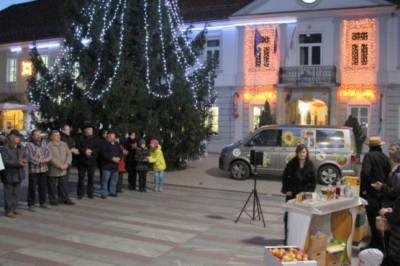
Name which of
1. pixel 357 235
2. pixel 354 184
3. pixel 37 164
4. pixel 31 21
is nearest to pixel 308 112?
pixel 37 164

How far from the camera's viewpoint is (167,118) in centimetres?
1828

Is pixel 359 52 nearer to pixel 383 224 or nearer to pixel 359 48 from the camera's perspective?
pixel 359 48

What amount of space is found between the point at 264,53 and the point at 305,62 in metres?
2.39

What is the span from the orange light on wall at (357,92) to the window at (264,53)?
4430mm

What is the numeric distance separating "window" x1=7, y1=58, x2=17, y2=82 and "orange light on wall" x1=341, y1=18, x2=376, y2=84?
81.5ft

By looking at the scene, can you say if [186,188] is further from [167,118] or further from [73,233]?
[73,233]

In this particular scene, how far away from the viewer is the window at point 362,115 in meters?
24.8

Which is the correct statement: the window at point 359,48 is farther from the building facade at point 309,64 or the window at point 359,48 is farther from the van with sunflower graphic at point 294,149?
the van with sunflower graphic at point 294,149

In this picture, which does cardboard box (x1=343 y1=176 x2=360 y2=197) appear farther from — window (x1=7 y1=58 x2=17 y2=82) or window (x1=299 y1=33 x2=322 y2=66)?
window (x1=7 y1=58 x2=17 y2=82)

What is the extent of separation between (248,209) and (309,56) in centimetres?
1664

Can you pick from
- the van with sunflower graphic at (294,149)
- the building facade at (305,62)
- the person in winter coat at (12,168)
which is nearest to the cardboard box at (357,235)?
the person in winter coat at (12,168)

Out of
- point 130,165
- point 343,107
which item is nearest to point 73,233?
point 130,165

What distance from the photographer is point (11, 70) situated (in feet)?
120

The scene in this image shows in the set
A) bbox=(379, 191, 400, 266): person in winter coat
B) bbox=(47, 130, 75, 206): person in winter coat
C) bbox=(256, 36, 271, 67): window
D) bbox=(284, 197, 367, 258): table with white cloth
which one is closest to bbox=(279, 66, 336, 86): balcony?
bbox=(256, 36, 271, 67): window
